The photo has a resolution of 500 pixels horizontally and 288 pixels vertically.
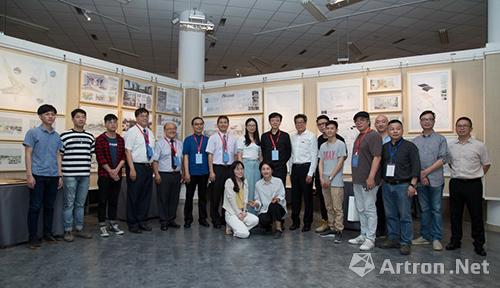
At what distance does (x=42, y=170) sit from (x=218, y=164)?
217cm

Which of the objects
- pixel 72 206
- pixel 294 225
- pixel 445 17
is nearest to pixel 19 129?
pixel 72 206

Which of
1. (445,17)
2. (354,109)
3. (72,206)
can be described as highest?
(445,17)

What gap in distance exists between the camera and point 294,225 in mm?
4648

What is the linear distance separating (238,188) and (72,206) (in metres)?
2.06

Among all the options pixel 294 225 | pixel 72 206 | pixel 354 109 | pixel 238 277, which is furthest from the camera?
pixel 354 109

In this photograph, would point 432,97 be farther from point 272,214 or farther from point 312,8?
point 272,214

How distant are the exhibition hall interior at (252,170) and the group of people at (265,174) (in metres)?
0.02

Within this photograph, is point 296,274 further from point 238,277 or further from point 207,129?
point 207,129

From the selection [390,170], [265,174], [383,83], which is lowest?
[265,174]

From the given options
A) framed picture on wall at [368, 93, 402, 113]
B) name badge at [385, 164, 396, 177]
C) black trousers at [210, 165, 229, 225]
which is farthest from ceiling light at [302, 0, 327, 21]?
name badge at [385, 164, 396, 177]

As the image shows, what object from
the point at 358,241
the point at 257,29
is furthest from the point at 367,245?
the point at 257,29

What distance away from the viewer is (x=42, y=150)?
11.9ft

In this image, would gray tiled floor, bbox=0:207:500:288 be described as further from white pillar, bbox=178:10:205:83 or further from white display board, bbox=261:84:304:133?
white pillar, bbox=178:10:205:83

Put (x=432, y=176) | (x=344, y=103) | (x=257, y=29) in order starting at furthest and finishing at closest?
(x=257, y=29), (x=344, y=103), (x=432, y=176)
